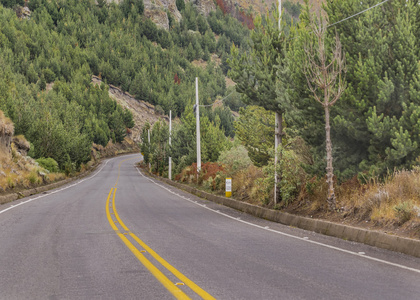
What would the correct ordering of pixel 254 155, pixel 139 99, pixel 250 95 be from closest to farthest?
pixel 250 95 < pixel 254 155 < pixel 139 99

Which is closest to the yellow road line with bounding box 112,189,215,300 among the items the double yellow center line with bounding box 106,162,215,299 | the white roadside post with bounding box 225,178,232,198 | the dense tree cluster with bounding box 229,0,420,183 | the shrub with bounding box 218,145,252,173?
the double yellow center line with bounding box 106,162,215,299

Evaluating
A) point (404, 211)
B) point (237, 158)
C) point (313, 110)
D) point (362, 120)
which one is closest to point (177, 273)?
point (404, 211)

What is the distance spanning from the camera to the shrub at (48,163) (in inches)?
1582

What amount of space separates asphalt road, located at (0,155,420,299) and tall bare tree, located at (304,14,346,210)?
2.41 metres

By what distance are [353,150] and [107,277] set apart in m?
8.77

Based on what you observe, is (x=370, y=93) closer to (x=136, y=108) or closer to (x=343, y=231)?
(x=343, y=231)

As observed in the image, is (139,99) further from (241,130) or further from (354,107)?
(354,107)

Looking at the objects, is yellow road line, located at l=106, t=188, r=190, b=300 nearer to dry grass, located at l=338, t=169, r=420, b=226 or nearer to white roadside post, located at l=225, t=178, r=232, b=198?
dry grass, located at l=338, t=169, r=420, b=226

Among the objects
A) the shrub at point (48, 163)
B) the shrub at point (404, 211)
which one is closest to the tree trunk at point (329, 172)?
the shrub at point (404, 211)

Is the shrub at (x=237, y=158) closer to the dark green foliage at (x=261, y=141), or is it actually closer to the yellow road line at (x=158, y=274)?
the dark green foliage at (x=261, y=141)

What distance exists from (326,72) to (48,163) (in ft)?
114

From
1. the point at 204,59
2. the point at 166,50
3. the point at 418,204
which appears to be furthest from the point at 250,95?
the point at 204,59

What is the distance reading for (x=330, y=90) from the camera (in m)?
11.7

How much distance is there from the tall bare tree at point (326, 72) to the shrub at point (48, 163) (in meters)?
33.3
